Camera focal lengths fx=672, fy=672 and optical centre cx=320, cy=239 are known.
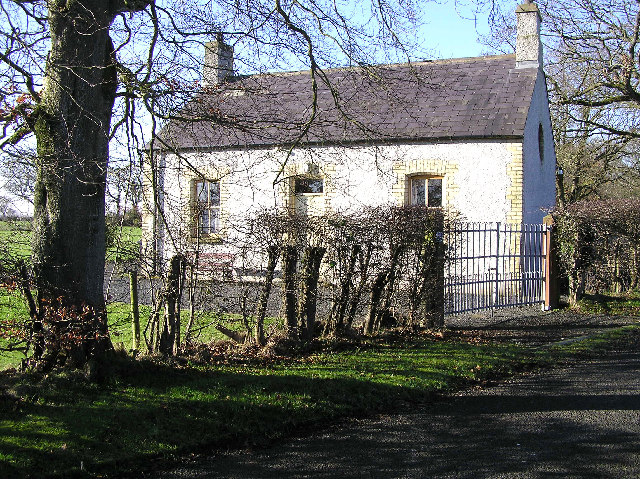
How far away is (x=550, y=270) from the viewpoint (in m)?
13.5

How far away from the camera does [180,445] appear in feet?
16.4

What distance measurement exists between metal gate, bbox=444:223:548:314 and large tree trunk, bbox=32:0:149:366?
5.43 meters

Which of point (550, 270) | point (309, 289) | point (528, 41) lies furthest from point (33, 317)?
point (528, 41)

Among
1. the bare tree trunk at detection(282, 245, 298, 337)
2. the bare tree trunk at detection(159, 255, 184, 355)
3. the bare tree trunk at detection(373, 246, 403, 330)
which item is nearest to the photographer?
the bare tree trunk at detection(159, 255, 184, 355)

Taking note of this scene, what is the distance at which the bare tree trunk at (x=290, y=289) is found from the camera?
8.09 metres

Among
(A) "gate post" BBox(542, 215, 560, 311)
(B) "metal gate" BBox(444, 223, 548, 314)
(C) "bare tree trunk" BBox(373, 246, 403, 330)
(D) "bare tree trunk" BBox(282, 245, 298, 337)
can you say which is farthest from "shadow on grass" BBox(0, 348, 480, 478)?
(A) "gate post" BBox(542, 215, 560, 311)

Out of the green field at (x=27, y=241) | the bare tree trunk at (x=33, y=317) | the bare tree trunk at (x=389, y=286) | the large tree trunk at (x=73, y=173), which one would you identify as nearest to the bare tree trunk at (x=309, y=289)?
the bare tree trunk at (x=389, y=286)

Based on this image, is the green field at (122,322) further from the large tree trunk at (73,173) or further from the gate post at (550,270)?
the gate post at (550,270)

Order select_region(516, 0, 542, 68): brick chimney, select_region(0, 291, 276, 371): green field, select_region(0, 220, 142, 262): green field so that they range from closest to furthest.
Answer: select_region(0, 220, 142, 262): green field
select_region(0, 291, 276, 371): green field
select_region(516, 0, 542, 68): brick chimney

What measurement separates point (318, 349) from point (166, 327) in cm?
197

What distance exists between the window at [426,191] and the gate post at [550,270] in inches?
168

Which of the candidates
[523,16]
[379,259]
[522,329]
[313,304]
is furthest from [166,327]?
[523,16]

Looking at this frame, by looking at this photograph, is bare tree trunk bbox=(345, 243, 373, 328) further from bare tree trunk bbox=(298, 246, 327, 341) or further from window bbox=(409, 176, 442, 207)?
window bbox=(409, 176, 442, 207)

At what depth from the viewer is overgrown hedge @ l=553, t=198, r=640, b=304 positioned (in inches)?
535
